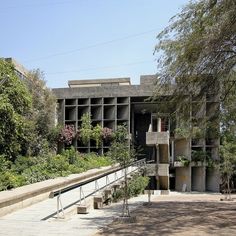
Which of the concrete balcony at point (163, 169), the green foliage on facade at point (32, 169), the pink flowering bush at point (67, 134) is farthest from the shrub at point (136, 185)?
the pink flowering bush at point (67, 134)

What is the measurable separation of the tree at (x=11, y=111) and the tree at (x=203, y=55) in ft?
27.5

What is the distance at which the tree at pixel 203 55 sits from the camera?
46.1 ft

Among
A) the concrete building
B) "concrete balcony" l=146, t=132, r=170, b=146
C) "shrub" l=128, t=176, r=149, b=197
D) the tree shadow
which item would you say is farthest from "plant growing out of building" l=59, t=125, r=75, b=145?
the tree shadow

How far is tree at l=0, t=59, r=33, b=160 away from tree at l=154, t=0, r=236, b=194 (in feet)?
27.5

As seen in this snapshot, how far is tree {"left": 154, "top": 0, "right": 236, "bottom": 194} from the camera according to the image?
14.1 meters

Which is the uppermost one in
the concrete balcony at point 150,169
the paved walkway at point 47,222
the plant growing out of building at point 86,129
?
the plant growing out of building at point 86,129

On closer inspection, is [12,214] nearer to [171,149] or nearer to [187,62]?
[187,62]

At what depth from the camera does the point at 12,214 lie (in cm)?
1303

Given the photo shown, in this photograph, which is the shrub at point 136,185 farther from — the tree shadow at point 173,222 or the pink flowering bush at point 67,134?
the pink flowering bush at point 67,134

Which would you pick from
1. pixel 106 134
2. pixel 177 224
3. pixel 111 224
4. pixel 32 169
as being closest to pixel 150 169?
pixel 106 134

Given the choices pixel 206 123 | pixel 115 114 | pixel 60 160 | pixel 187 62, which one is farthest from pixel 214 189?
pixel 187 62

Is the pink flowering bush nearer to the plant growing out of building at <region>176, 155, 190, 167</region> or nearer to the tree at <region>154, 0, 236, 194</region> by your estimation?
the plant growing out of building at <region>176, 155, 190, 167</region>

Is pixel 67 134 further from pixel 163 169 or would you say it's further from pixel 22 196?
pixel 22 196

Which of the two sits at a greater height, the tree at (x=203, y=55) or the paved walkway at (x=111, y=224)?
the tree at (x=203, y=55)
